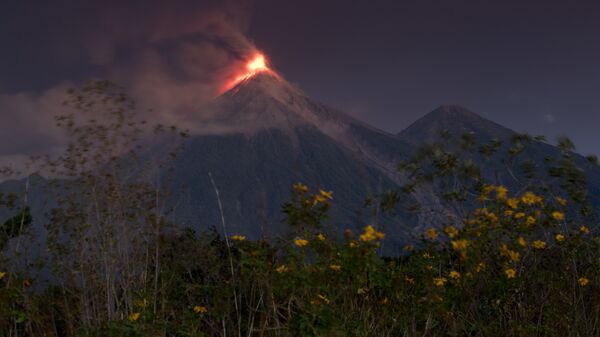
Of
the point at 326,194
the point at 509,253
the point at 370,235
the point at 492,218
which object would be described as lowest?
the point at 509,253

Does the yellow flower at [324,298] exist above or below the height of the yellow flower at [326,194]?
below

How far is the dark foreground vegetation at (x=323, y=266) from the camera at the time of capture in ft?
13.5

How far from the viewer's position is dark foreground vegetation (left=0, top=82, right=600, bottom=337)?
13.5ft

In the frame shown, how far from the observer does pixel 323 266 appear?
13.5 feet

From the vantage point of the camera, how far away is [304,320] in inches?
153

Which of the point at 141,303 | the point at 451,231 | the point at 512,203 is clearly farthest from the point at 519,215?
the point at 141,303

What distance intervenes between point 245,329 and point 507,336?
244 centimetres

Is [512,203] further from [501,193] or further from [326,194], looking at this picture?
[326,194]

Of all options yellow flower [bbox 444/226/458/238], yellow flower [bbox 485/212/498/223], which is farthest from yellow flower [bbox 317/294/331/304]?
yellow flower [bbox 485/212/498/223]

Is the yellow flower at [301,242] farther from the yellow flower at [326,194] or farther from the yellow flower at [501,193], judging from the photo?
the yellow flower at [501,193]

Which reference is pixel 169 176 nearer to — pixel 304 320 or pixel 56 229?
pixel 56 229

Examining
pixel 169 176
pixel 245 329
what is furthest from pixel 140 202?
pixel 245 329

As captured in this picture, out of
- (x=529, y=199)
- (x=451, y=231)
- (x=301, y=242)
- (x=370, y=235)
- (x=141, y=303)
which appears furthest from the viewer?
(x=141, y=303)

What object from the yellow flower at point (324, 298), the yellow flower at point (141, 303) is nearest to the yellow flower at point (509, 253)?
the yellow flower at point (324, 298)
